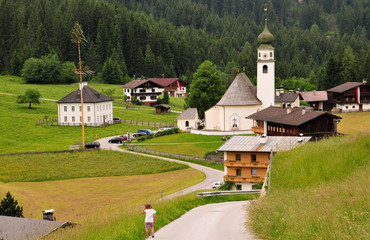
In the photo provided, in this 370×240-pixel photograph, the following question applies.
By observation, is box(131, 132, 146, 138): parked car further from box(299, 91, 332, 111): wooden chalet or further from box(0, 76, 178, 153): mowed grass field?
box(299, 91, 332, 111): wooden chalet

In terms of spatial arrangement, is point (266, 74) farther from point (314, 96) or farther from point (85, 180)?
point (85, 180)

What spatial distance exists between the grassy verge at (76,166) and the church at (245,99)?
53.8ft

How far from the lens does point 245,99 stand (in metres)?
71.3

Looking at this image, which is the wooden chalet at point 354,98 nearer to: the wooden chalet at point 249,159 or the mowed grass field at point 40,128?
the mowed grass field at point 40,128

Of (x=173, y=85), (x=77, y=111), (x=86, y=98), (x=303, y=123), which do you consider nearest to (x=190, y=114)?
(x=86, y=98)

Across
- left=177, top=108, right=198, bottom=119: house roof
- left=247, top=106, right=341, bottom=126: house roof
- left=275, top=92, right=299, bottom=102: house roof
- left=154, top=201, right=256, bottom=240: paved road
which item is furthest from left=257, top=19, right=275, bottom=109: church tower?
left=154, top=201, right=256, bottom=240: paved road

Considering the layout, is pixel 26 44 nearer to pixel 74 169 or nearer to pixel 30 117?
pixel 30 117

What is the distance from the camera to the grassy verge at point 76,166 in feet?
167

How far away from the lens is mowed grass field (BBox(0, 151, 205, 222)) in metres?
40.2

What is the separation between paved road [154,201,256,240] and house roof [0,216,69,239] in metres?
4.49

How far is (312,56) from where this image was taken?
181625 mm

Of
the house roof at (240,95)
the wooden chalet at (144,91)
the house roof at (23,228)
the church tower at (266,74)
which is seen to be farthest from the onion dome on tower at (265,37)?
the house roof at (23,228)

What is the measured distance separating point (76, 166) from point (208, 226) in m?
37.4

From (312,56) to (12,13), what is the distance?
97706mm
